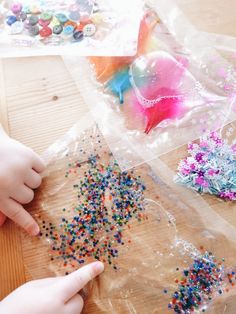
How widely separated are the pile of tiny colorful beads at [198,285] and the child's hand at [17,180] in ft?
0.92

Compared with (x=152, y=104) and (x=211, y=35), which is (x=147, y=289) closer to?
(x=152, y=104)

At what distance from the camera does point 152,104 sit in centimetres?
82

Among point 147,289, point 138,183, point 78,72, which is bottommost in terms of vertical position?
point 147,289

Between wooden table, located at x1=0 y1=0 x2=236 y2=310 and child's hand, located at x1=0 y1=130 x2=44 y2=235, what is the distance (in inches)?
1.3

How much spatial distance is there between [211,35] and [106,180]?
1.29 ft

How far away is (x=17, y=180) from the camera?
2.41ft

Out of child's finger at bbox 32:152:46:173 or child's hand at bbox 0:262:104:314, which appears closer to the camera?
child's hand at bbox 0:262:104:314

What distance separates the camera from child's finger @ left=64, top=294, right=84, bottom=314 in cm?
68

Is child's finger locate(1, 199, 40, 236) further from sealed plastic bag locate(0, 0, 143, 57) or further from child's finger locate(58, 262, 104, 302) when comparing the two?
sealed plastic bag locate(0, 0, 143, 57)

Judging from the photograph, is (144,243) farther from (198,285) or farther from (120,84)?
(120,84)

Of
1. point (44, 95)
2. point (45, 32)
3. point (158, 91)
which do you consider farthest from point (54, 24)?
point (158, 91)

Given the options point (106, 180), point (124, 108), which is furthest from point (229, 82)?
point (106, 180)

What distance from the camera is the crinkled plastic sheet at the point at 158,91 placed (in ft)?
2.66

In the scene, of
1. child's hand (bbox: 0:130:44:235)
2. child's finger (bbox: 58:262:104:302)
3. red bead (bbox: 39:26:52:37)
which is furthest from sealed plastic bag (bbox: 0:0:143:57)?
child's finger (bbox: 58:262:104:302)
